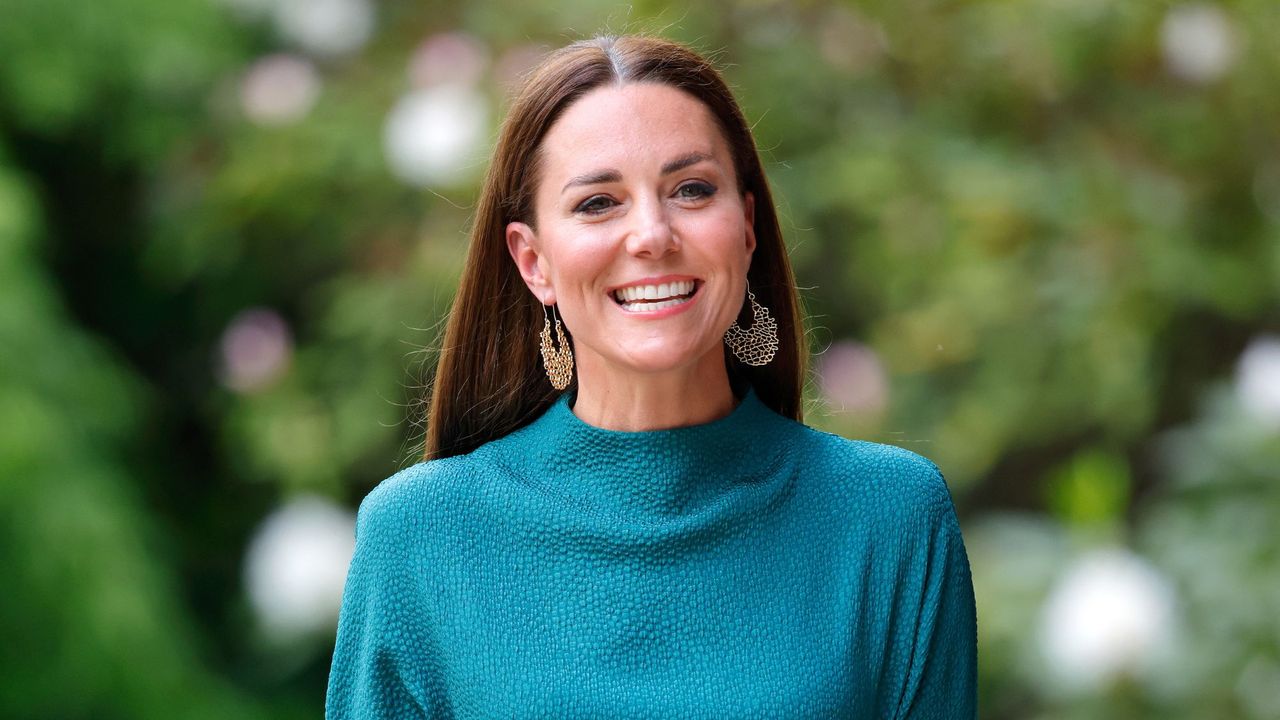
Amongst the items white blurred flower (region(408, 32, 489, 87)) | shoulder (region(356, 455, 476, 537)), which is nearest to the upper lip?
shoulder (region(356, 455, 476, 537))

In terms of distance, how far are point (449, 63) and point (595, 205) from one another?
2992 mm

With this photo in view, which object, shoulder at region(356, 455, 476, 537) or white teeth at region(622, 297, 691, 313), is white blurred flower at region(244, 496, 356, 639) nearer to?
shoulder at region(356, 455, 476, 537)

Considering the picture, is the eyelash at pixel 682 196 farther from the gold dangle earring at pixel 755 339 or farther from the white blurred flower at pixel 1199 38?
the white blurred flower at pixel 1199 38

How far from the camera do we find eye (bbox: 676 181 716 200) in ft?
7.13

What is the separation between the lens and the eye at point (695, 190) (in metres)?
2.17

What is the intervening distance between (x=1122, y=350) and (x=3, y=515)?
2945 millimetres

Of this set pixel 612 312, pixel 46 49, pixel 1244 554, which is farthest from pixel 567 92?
pixel 46 49

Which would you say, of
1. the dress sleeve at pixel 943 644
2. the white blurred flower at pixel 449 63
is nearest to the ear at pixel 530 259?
the dress sleeve at pixel 943 644

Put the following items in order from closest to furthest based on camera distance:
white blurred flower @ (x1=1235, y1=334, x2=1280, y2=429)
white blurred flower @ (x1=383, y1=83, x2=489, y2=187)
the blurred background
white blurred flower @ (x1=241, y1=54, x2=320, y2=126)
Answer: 1. white blurred flower @ (x1=1235, y1=334, x2=1280, y2=429)
2. the blurred background
3. white blurred flower @ (x1=383, y1=83, x2=489, y2=187)
4. white blurred flower @ (x1=241, y1=54, x2=320, y2=126)

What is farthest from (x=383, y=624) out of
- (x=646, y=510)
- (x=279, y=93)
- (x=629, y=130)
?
(x=279, y=93)

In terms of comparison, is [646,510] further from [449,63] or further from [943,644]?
[449,63]

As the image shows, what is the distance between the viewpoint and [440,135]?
4.95 m

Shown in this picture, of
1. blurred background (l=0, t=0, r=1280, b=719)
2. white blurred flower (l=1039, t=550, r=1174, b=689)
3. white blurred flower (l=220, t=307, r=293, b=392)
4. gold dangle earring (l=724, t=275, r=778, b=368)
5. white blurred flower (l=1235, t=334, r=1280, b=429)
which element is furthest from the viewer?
white blurred flower (l=220, t=307, r=293, b=392)

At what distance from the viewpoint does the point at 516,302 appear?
2420 millimetres
